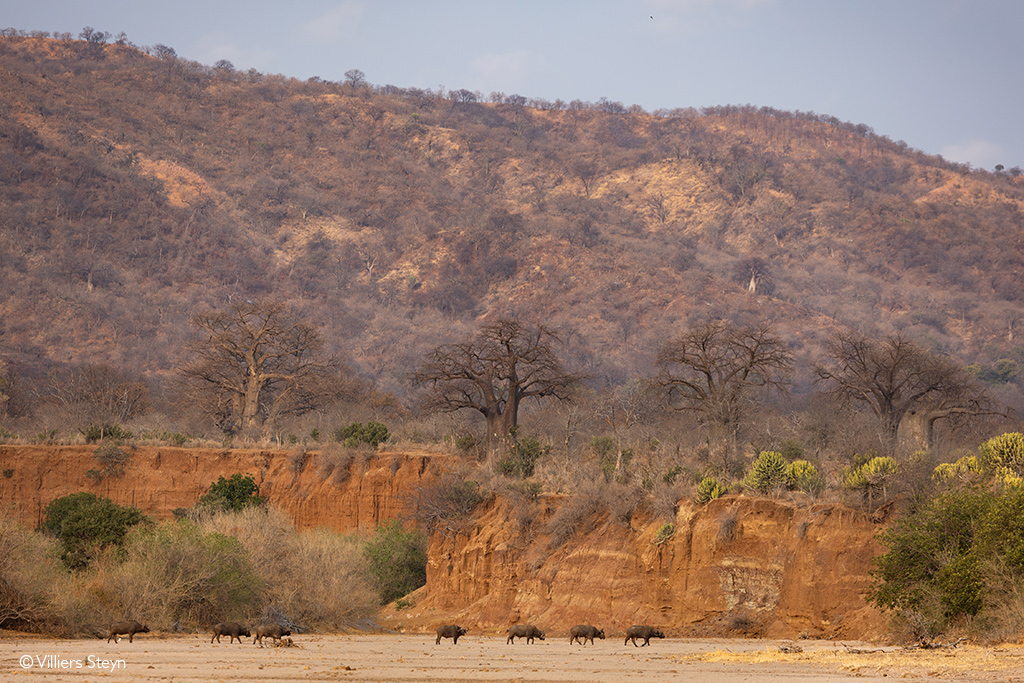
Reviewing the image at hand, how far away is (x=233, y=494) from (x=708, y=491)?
20.5 meters

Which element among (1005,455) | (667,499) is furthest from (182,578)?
(1005,455)

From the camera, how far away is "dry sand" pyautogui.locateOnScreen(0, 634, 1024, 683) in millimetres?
15086

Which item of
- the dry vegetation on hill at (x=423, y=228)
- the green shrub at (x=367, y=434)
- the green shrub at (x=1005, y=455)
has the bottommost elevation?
the green shrub at (x=367, y=434)

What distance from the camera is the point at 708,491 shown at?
30.5m

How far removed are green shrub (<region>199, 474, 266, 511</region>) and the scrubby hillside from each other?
4535cm

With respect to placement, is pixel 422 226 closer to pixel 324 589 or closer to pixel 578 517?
pixel 578 517

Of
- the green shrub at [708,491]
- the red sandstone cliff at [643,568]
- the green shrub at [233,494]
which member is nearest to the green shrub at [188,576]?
the red sandstone cliff at [643,568]

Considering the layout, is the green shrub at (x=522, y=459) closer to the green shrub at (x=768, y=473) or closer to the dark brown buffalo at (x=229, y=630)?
the green shrub at (x=768, y=473)

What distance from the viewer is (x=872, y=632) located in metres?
A: 25.5

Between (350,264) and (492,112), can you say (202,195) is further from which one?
(492,112)

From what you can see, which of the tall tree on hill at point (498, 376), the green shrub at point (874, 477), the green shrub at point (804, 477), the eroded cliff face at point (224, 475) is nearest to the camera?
the green shrub at point (874, 477)

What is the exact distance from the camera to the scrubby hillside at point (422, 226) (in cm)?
11300

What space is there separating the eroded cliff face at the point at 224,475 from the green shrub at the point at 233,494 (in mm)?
933

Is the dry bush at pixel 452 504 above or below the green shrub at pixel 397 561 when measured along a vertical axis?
above
